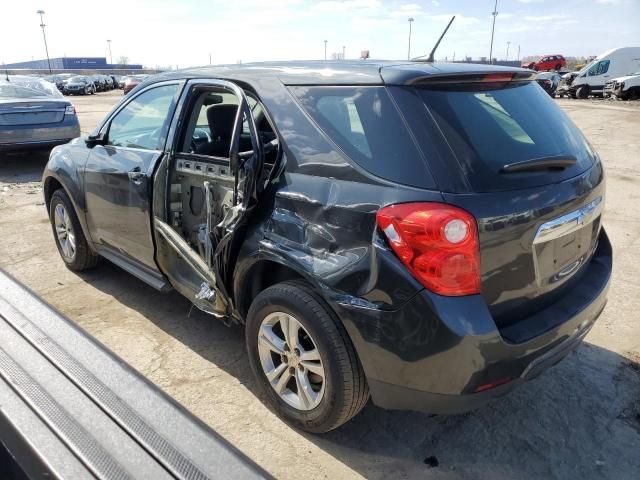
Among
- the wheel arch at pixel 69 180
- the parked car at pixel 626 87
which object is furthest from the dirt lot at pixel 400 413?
the parked car at pixel 626 87

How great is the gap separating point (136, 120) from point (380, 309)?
2.60m

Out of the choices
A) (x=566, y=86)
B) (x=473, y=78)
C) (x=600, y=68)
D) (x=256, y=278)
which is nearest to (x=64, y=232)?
(x=256, y=278)

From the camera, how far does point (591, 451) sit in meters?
2.41

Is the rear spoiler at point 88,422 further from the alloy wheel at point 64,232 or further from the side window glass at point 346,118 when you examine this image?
the alloy wheel at point 64,232

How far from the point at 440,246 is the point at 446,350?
396mm

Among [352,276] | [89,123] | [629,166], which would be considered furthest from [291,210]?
[89,123]

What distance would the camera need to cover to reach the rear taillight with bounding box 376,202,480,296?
75.8 inches

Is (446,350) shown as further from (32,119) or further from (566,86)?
(566,86)

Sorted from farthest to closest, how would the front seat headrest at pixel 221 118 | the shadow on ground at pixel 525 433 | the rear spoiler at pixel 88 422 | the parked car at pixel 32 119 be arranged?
1. the parked car at pixel 32 119
2. the front seat headrest at pixel 221 118
3. the shadow on ground at pixel 525 433
4. the rear spoiler at pixel 88 422

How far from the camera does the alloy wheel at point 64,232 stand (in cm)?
434

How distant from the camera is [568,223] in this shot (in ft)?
7.52

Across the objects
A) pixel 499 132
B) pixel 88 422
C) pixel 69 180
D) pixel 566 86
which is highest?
pixel 499 132

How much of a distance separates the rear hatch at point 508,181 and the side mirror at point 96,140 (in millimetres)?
2620

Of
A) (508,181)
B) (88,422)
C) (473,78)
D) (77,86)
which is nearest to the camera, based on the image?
(88,422)
